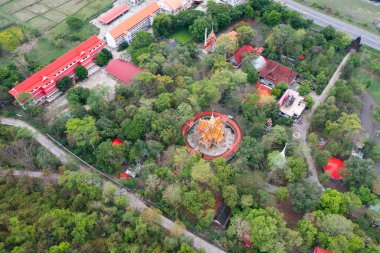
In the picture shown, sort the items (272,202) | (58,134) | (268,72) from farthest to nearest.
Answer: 1. (268,72)
2. (58,134)
3. (272,202)

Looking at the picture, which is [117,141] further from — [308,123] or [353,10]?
[353,10]

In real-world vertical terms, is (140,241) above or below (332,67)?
below

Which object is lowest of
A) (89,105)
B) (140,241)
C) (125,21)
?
(140,241)

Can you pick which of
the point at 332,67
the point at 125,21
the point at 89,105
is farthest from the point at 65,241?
the point at 332,67

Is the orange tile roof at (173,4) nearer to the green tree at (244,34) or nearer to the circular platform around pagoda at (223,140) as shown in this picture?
the green tree at (244,34)

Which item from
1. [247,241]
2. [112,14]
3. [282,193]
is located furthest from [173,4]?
[247,241]

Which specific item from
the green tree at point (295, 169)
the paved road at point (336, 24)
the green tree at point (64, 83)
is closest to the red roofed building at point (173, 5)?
the paved road at point (336, 24)

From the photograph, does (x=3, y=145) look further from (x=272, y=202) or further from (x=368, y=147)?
(x=368, y=147)
